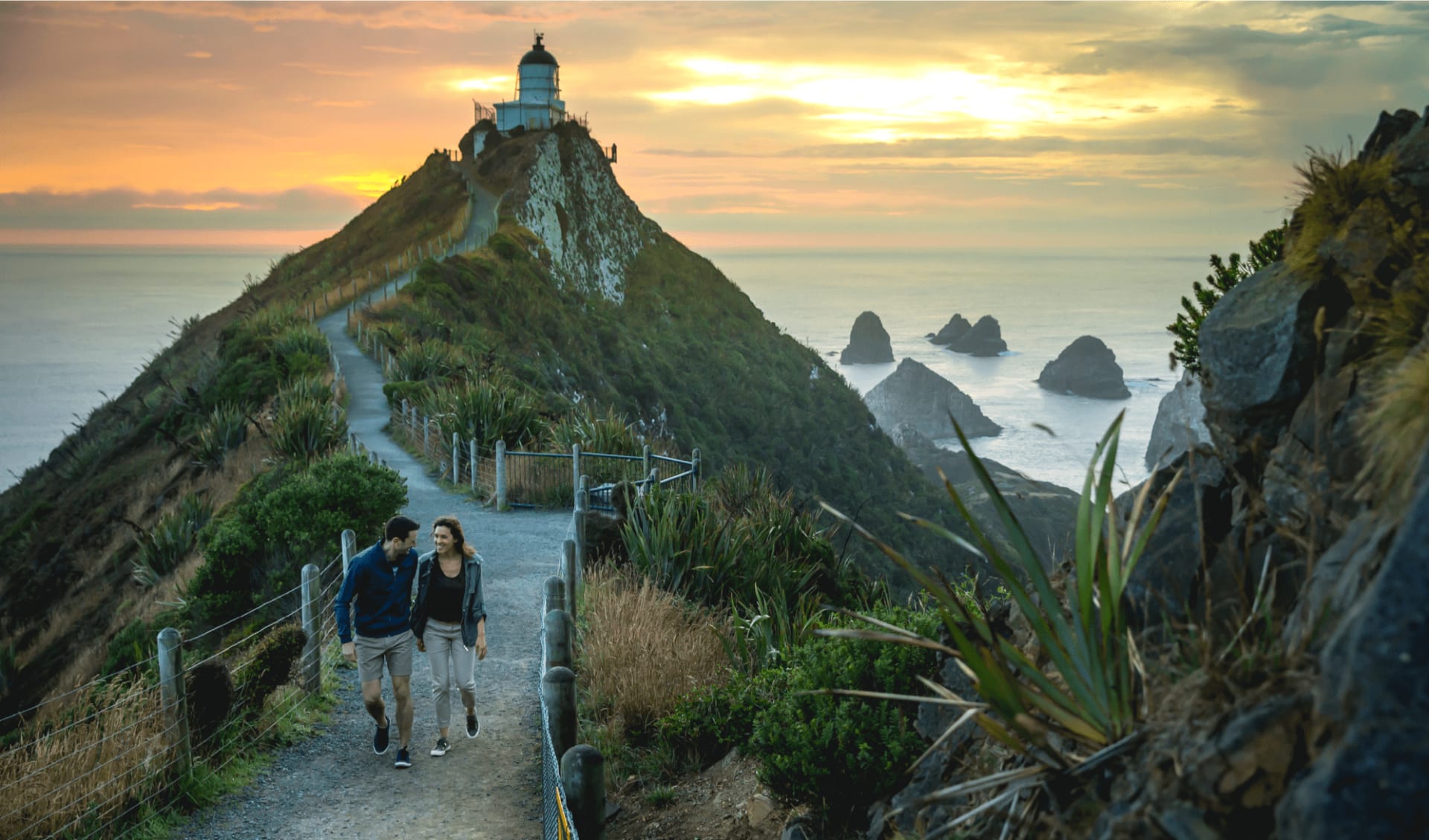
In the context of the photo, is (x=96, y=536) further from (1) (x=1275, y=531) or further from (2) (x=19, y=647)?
(1) (x=1275, y=531)

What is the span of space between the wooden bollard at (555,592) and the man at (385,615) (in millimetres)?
1152

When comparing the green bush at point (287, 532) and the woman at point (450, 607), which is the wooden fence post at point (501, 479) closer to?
the green bush at point (287, 532)

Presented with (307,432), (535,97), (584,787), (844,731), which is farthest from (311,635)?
(535,97)

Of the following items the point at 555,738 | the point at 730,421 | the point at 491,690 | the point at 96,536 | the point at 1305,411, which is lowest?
the point at 730,421

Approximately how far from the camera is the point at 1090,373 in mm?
179625

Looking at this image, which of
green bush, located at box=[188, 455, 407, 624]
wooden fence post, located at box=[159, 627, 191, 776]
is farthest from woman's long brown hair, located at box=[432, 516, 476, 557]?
green bush, located at box=[188, 455, 407, 624]

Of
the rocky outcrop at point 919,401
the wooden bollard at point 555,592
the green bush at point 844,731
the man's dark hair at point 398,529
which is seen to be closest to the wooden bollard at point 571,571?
the wooden bollard at point 555,592

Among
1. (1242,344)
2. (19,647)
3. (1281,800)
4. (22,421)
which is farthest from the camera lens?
(22,421)

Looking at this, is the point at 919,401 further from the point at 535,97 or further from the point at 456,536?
the point at 456,536

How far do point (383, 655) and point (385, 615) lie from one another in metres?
0.31

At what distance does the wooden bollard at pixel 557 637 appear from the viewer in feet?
23.1

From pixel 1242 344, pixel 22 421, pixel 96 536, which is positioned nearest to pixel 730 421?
pixel 96 536

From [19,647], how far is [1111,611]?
2350cm

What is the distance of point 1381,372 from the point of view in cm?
373
